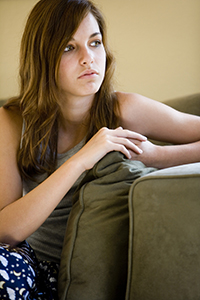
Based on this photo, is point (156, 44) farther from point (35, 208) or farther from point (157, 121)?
point (35, 208)

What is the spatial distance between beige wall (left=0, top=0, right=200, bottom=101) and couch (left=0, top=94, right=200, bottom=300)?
1.88 metres

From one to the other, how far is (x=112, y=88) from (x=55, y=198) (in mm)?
572

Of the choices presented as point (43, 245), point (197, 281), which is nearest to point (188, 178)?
point (197, 281)

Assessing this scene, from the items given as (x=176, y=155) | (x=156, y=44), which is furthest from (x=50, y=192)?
(x=156, y=44)

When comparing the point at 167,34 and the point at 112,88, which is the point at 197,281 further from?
the point at 167,34

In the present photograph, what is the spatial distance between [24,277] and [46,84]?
0.75 m

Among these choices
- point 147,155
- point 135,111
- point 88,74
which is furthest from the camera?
point 135,111

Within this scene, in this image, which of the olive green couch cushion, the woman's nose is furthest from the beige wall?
the olive green couch cushion

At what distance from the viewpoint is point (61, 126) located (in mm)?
1360

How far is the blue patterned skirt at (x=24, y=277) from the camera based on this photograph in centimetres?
71

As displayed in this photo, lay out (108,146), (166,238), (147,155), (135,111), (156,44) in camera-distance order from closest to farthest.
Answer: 1. (166,238)
2. (108,146)
3. (147,155)
4. (135,111)
5. (156,44)

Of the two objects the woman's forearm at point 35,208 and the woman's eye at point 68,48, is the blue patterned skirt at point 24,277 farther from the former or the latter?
the woman's eye at point 68,48

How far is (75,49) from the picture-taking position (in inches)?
46.8

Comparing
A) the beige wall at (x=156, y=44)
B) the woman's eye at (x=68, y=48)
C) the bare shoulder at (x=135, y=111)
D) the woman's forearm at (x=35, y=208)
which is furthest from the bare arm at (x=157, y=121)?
the beige wall at (x=156, y=44)
